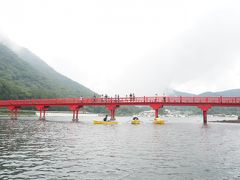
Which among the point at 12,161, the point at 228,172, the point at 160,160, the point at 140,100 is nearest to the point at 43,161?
the point at 12,161

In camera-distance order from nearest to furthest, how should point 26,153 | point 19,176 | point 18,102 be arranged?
point 19,176 → point 26,153 → point 18,102

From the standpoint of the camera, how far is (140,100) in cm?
8388

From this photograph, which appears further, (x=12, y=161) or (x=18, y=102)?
(x=18, y=102)

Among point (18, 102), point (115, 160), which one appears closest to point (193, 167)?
point (115, 160)

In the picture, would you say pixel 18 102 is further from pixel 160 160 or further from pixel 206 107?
pixel 160 160

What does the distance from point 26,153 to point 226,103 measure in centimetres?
6525

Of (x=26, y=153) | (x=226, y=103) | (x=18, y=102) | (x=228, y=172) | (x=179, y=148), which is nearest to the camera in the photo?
(x=228, y=172)

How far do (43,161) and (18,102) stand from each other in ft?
287

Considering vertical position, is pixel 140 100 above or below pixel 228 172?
above

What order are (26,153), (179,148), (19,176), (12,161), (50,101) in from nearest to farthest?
(19,176)
(12,161)
(26,153)
(179,148)
(50,101)

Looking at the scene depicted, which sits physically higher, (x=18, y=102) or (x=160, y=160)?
(x=18, y=102)

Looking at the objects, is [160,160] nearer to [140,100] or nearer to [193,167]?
[193,167]

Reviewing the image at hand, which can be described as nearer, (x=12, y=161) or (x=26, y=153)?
(x=12, y=161)

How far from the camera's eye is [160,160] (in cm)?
2331
